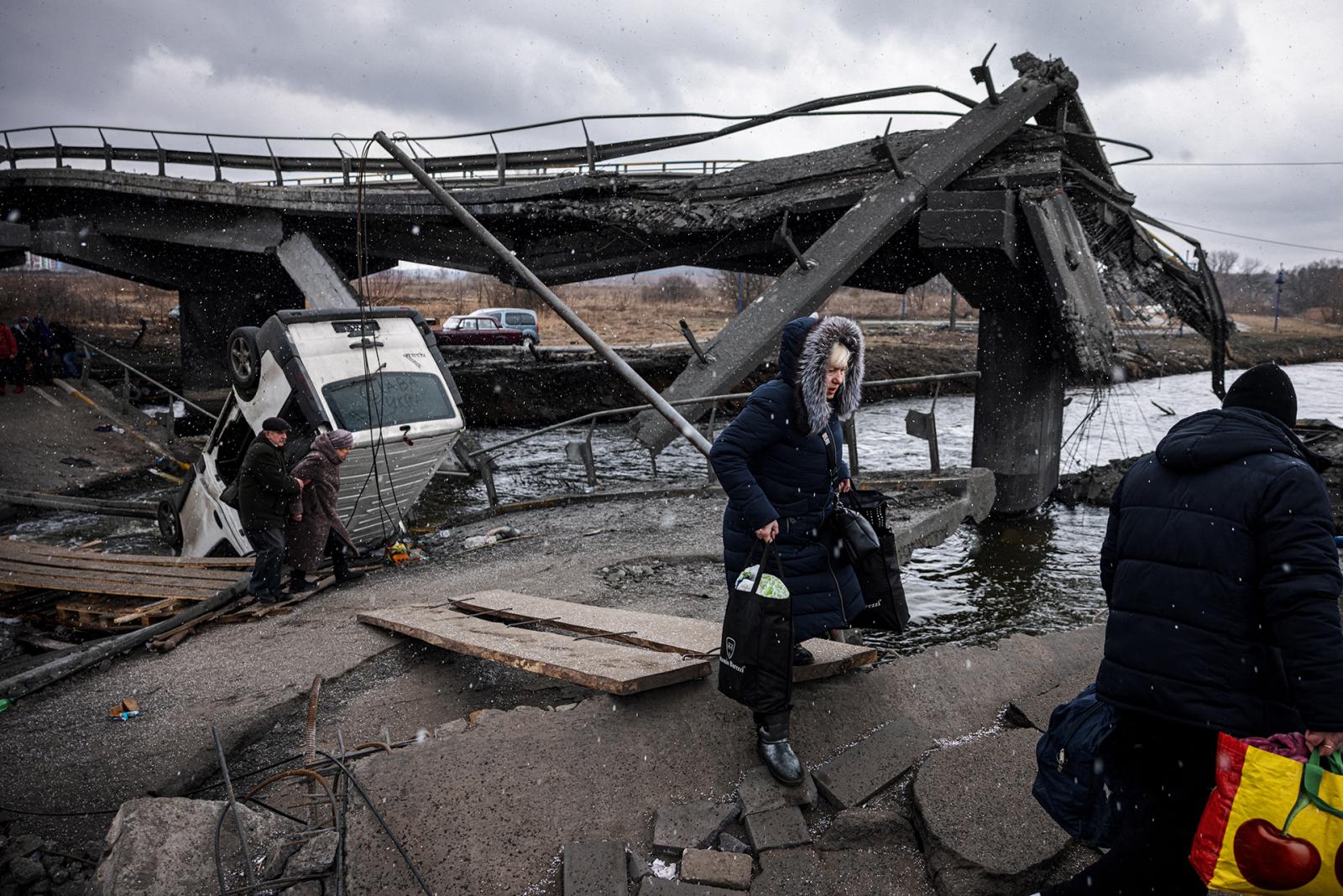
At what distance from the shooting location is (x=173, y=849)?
3.38m

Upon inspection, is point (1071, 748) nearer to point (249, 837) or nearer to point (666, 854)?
point (666, 854)

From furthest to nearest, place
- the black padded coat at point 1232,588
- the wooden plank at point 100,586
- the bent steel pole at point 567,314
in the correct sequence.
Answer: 1. the wooden plank at point 100,586
2. the bent steel pole at point 567,314
3. the black padded coat at point 1232,588

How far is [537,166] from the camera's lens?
59.7 ft

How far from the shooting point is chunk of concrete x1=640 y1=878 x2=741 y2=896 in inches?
134

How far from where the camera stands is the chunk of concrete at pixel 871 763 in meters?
3.92

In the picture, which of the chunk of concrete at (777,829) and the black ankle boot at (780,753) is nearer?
the chunk of concrete at (777,829)

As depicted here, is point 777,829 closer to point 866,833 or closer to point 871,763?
point 866,833

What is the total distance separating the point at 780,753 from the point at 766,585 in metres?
0.82

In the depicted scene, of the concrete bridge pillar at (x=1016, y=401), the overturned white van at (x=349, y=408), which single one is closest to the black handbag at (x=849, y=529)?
the overturned white van at (x=349, y=408)

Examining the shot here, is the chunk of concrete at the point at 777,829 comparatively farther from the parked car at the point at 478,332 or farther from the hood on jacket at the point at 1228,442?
the parked car at the point at 478,332

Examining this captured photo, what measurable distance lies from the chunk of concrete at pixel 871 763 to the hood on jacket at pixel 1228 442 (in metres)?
2.06

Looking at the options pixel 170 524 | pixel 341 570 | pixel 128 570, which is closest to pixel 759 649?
pixel 341 570

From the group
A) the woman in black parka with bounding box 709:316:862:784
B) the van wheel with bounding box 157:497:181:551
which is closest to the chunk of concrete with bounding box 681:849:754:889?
the woman in black parka with bounding box 709:316:862:784

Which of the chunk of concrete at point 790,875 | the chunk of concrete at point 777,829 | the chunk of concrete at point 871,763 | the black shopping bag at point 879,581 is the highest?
the black shopping bag at point 879,581
